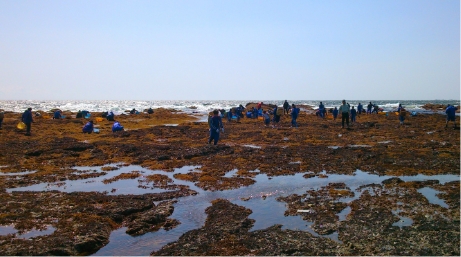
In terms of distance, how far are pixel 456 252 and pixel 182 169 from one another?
11.0 metres

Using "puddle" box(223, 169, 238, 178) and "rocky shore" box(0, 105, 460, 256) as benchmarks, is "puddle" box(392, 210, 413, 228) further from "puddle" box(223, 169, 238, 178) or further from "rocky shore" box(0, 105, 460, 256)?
"puddle" box(223, 169, 238, 178)

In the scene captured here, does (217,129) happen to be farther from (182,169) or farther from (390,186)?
(390,186)

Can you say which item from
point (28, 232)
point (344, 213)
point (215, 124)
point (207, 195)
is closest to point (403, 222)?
point (344, 213)

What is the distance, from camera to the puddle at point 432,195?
939cm

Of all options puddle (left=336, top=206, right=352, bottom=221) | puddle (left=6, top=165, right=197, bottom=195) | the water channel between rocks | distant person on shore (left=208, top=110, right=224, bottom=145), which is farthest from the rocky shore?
distant person on shore (left=208, top=110, right=224, bottom=145)

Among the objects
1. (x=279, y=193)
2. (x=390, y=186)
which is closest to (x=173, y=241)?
(x=279, y=193)

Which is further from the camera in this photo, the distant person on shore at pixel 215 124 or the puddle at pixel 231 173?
the distant person on shore at pixel 215 124

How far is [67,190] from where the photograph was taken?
1191 cm

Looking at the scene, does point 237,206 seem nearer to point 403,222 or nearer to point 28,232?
point 403,222

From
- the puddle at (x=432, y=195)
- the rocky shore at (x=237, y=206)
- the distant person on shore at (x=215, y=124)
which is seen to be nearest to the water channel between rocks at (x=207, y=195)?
the puddle at (x=432, y=195)

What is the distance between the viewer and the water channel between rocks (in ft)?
24.8

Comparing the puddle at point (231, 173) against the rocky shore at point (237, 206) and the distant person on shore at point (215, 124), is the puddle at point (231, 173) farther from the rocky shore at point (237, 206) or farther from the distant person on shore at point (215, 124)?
the distant person on shore at point (215, 124)

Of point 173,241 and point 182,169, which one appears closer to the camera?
point 173,241

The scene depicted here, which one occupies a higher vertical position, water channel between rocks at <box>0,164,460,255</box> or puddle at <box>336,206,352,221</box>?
puddle at <box>336,206,352,221</box>
